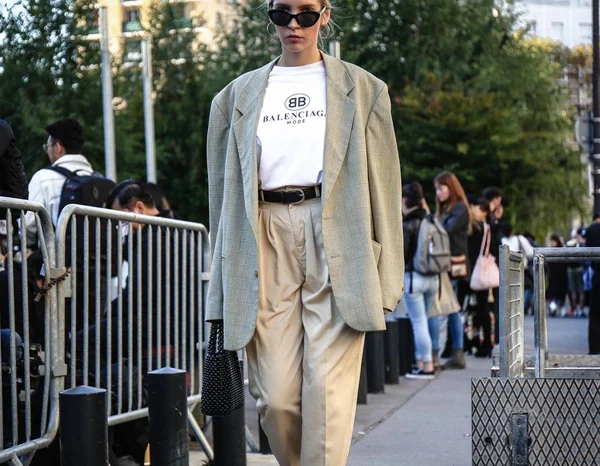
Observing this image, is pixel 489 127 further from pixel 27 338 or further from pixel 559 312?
pixel 27 338

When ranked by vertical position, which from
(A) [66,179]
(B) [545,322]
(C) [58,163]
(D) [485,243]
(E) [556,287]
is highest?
(C) [58,163]

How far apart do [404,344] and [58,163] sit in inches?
178

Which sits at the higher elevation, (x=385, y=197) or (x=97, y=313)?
(x=385, y=197)

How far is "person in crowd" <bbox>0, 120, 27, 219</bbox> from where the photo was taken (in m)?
6.89

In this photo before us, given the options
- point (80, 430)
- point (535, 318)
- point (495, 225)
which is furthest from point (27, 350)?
point (495, 225)

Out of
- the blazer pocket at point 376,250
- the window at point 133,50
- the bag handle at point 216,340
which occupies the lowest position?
the bag handle at point 216,340

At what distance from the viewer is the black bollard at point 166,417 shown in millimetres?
5570

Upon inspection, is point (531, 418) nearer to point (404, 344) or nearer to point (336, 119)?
point (336, 119)

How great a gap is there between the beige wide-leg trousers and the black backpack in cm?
424

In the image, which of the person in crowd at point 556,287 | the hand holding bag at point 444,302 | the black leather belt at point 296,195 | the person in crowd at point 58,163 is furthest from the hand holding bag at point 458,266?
the person in crowd at point 556,287

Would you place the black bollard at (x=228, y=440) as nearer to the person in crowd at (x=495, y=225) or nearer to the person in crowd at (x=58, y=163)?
the person in crowd at (x=58, y=163)

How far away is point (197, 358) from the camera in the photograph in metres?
7.45

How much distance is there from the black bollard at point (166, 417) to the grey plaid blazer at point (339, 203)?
46.0 inches

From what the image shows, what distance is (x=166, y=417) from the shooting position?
220 inches
